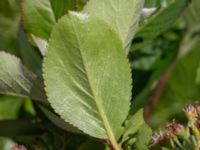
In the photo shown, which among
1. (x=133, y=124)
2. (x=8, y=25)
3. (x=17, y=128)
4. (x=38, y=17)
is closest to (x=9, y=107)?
(x=8, y=25)

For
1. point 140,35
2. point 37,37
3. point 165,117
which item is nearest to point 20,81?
point 37,37

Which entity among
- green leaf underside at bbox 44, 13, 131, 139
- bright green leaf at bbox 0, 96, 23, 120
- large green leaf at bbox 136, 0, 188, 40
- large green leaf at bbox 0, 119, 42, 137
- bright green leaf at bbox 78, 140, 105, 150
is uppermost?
green leaf underside at bbox 44, 13, 131, 139

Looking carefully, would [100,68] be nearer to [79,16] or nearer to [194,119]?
[79,16]

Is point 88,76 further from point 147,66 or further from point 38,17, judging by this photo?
point 147,66

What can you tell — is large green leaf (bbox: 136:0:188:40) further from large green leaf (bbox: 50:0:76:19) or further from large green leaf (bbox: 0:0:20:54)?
large green leaf (bbox: 0:0:20:54)

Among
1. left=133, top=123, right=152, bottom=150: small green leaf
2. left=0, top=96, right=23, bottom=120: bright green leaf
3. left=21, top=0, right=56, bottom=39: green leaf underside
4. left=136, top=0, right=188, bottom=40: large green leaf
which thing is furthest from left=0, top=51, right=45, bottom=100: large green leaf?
left=0, top=96, right=23, bottom=120: bright green leaf

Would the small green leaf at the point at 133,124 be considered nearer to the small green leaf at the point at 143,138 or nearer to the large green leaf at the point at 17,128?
the small green leaf at the point at 143,138
